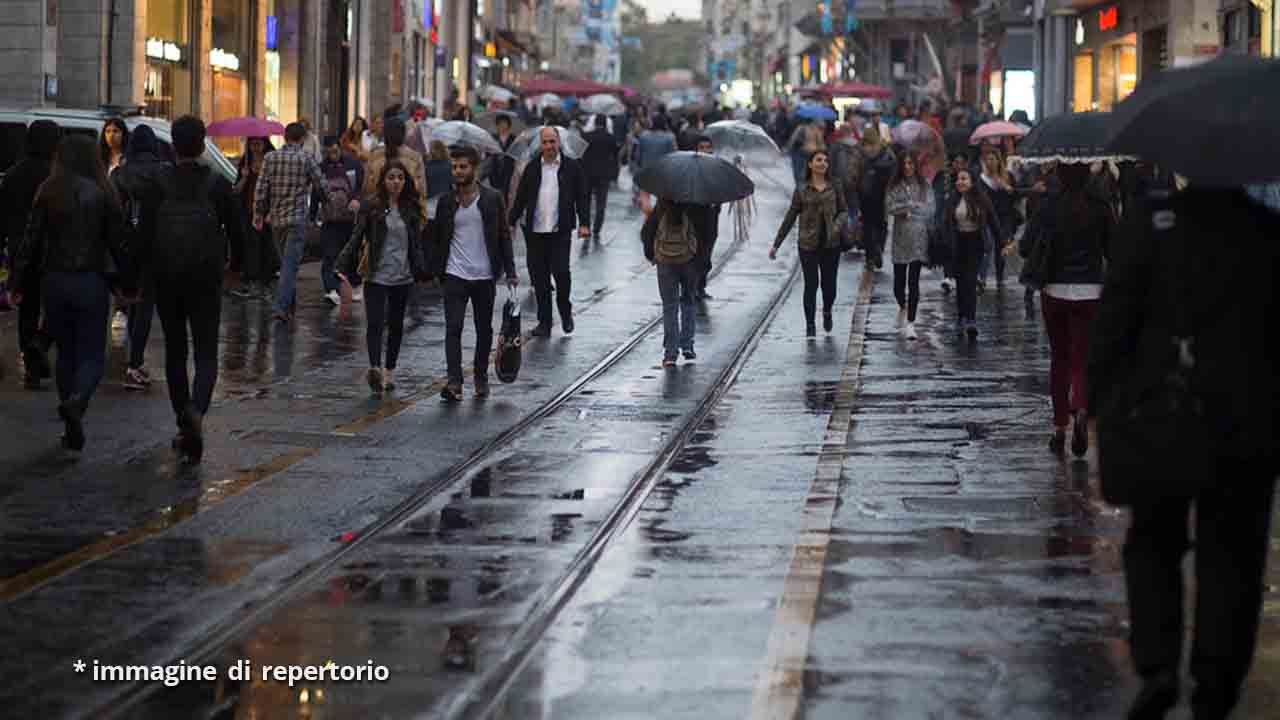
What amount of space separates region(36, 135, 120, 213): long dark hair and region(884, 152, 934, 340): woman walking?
1008 centimetres

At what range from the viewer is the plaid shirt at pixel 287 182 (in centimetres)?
2189

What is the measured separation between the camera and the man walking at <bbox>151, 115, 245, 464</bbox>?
12.7 metres

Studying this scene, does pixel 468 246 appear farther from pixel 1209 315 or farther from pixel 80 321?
pixel 1209 315

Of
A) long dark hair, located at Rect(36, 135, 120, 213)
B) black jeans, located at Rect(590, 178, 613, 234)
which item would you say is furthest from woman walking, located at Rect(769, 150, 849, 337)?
black jeans, located at Rect(590, 178, 613, 234)

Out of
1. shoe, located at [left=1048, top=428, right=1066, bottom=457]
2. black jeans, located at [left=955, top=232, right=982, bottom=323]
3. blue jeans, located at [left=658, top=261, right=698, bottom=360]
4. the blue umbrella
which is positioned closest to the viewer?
shoe, located at [left=1048, top=428, right=1066, bottom=457]

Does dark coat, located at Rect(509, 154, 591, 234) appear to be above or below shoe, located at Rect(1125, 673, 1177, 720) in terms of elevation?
above

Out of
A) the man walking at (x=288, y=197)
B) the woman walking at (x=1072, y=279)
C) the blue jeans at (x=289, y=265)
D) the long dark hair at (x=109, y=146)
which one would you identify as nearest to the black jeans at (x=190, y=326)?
the woman walking at (x=1072, y=279)

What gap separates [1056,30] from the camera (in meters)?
54.5

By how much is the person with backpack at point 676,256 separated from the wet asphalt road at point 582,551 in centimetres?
82

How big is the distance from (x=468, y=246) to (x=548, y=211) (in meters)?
4.48

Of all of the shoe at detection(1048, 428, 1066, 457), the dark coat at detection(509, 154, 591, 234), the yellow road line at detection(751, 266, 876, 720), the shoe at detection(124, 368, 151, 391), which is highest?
the dark coat at detection(509, 154, 591, 234)

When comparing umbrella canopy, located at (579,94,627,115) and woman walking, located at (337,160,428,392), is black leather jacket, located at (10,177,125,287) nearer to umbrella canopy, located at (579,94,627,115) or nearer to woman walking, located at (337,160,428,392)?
woman walking, located at (337,160,428,392)

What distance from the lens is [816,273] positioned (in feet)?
70.8

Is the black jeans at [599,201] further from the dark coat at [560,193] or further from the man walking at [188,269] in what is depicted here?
the man walking at [188,269]
